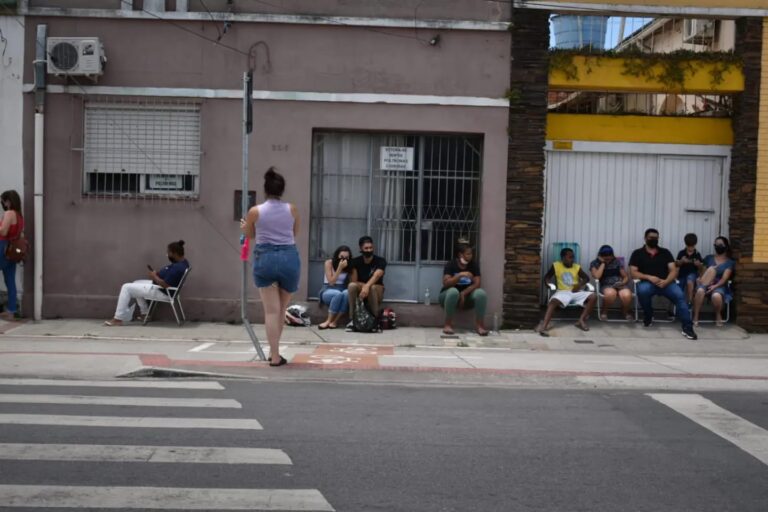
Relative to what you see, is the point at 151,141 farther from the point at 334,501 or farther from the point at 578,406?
the point at 334,501

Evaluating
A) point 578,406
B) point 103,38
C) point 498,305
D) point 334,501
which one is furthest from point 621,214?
point 334,501

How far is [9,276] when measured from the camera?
1311 centimetres

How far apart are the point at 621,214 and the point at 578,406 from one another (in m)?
7.01

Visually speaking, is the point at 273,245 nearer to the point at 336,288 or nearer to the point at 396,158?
the point at 336,288

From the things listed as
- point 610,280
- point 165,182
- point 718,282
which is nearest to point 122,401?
point 165,182

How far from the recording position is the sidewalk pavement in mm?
9312

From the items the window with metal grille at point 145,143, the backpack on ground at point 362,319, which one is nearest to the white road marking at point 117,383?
the backpack on ground at point 362,319

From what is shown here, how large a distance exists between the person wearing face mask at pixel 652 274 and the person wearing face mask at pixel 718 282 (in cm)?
27

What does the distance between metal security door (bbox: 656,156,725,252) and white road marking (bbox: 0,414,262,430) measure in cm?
935

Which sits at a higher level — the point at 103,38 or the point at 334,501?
the point at 103,38

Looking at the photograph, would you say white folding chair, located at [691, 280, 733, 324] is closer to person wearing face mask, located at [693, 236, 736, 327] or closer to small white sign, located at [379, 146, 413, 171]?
person wearing face mask, located at [693, 236, 736, 327]

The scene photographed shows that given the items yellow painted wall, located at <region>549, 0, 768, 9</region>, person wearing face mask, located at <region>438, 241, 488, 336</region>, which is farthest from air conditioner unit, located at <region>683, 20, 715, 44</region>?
person wearing face mask, located at <region>438, 241, 488, 336</region>

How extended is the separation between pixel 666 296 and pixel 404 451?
829 cm

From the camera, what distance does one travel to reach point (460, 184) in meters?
14.0
